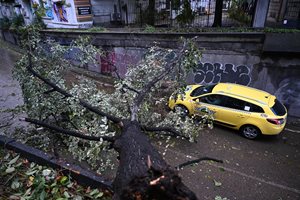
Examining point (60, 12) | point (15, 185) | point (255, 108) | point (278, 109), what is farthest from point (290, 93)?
point (60, 12)

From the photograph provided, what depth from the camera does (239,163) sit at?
6812mm

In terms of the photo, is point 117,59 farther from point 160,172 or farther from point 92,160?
point 160,172

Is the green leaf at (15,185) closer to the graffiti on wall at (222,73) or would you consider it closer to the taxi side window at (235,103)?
the taxi side window at (235,103)

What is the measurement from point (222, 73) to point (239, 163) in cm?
491

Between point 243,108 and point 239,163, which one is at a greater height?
point 243,108

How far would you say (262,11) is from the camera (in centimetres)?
1095

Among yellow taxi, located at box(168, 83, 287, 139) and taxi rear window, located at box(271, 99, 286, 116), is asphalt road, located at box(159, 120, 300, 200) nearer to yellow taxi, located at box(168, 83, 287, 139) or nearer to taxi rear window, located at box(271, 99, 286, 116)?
yellow taxi, located at box(168, 83, 287, 139)

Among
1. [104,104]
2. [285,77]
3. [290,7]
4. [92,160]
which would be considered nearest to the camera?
[92,160]

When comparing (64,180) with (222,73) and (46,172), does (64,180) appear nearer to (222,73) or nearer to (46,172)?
(46,172)

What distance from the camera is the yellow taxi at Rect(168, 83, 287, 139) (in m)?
7.66

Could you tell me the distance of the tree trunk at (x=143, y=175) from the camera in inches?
73.1

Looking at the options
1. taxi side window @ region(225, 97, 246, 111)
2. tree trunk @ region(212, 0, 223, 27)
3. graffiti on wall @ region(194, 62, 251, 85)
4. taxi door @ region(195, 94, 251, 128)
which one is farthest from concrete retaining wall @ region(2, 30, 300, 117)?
tree trunk @ region(212, 0, 223, 27)

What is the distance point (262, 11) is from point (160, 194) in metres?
11.8

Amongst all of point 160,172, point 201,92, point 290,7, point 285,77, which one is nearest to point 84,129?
point 160,172
